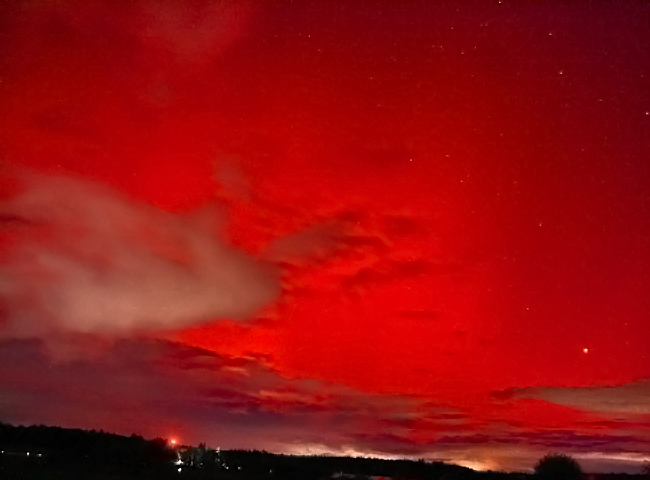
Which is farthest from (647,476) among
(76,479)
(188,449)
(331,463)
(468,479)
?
(76,479)

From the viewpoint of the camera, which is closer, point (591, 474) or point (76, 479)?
point (76, 479)

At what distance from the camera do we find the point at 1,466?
5219cm

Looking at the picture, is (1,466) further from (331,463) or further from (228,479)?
(331,463)

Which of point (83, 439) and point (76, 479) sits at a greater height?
point (83, 439)

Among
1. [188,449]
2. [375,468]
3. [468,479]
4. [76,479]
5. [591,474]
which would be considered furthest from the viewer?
[375,468]

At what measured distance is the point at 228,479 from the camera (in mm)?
67500

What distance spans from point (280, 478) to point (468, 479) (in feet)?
115

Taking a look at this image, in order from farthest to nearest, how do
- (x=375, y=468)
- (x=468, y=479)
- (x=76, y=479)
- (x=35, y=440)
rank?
(x=375, y=468)
(x=35, y=440)
(x=468, y=479)
(x=76, y=479)

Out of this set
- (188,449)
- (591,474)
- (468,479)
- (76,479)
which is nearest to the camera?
(76,479)

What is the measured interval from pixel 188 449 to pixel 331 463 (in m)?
39.9

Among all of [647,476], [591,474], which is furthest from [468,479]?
[647,476]

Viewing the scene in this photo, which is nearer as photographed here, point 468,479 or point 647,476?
point 468,479

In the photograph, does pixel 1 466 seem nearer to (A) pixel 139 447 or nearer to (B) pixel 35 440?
(A) pixel 139 447

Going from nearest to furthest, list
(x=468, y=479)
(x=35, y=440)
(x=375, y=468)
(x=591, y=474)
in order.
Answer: (x=468, y=479) → (x=591, y=474) → (x=35, y=440) → (x=375, y=468)
